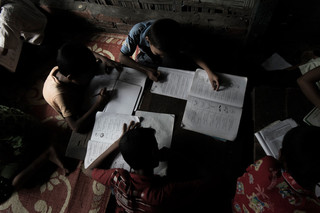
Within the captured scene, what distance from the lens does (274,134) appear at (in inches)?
36.8

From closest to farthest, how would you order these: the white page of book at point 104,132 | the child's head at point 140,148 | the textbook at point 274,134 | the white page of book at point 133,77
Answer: the child's head at point 140,148, the textbook at point 274,134, the white page of book at point 104,132, the white page of book at point 133,77

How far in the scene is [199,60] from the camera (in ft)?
3.79

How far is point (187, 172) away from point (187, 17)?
3.13 ft

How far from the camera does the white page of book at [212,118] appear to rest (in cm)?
97

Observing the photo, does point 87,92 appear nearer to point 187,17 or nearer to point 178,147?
point 178,147

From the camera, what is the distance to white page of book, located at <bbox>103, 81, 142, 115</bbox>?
42.3 inches

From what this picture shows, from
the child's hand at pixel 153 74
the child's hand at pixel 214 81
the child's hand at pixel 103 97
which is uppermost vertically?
the child's hand at pixel 214 81

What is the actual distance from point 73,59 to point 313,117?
3.75 ft

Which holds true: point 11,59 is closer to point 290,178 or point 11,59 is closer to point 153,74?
point 153,74

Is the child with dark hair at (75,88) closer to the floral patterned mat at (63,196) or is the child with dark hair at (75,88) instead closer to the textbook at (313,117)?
the floral patterned mat at (63,196)

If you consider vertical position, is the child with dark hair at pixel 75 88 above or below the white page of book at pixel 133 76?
below

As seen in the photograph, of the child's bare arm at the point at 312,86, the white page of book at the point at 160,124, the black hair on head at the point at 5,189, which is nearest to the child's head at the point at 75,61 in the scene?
the white page of book at the point at 160,124

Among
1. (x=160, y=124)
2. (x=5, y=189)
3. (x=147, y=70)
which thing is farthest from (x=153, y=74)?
(x=5, y=189)

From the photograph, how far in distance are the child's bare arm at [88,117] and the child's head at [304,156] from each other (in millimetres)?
857
